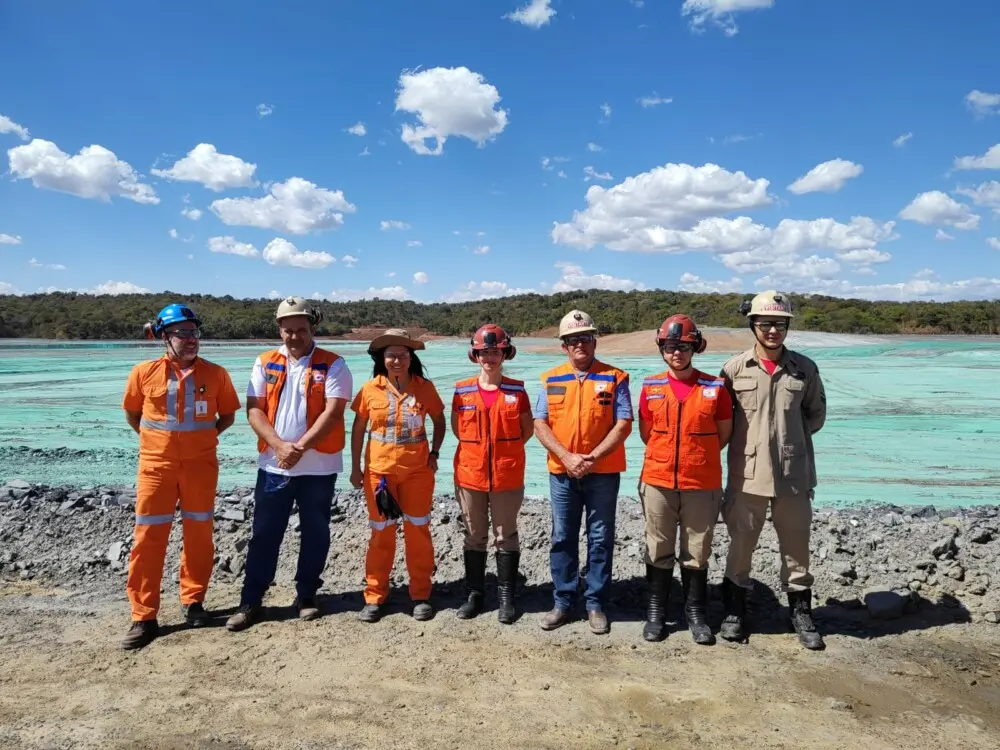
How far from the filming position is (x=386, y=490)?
4578 millimetres

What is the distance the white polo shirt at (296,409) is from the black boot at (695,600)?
2487 mm

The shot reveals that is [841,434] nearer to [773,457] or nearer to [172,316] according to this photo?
[773,457]

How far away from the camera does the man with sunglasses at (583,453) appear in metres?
4.41

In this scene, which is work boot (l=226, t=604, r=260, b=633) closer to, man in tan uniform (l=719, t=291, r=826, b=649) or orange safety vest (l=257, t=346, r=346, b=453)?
orange safety vest (l=257, t=346, r=346, b=453)

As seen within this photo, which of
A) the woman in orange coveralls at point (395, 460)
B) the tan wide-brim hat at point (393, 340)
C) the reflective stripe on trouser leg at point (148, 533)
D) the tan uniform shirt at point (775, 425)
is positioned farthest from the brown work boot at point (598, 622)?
the reflective stripe on trouser leg at point (148, 533)

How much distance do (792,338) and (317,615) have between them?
3879 cm

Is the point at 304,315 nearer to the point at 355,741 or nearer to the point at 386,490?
the point at 386,490

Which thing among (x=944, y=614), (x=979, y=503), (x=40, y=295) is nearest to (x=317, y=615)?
(x=944, y=614)

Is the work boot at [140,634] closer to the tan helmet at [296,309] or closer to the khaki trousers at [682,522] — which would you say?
the tan helmet at [296,309]

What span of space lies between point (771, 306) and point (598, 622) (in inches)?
94.9

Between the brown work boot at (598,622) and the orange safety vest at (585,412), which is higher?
the orange safety vest at (585,412)

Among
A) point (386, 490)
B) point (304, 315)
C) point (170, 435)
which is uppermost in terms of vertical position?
point (304, 315)

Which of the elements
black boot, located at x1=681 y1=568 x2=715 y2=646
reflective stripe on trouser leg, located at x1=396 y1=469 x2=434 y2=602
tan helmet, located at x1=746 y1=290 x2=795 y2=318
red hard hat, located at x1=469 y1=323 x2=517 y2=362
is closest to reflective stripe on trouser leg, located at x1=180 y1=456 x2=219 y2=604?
reflective stripe on trouser leg, located at x1=396 y1=469 x2=434 y2=602

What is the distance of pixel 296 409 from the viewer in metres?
4.54
